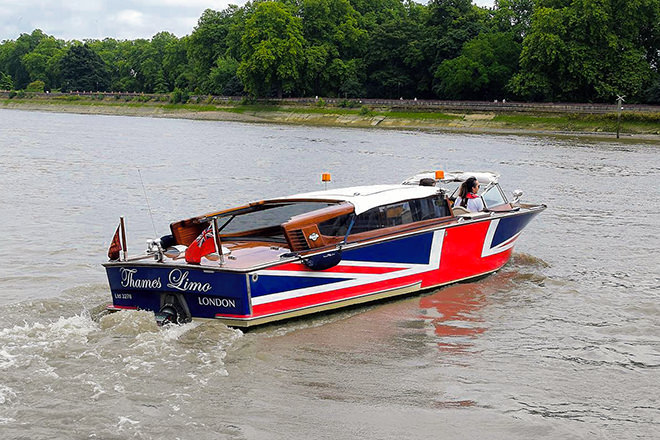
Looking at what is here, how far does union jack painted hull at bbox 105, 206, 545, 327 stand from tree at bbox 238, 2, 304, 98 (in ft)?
329

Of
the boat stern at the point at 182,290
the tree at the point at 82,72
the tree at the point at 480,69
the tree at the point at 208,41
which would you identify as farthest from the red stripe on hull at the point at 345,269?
the tree at the point at 82,72

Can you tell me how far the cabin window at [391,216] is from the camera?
1285cm

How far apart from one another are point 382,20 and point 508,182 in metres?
107

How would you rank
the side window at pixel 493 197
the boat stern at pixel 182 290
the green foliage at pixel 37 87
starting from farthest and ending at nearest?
the green foliage at pixel 37 87
the side window at pixel 493 197
the boat stern at pixel 182 290

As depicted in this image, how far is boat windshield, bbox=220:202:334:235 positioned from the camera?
13.6 metres

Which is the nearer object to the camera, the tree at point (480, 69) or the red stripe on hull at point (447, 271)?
the red stripe on hull at point (447, 271)

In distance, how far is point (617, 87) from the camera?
86062mm

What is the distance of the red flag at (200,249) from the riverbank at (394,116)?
59.7 metres

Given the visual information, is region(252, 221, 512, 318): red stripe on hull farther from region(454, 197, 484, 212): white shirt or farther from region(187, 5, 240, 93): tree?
region(187, 5, 240, 93): tree

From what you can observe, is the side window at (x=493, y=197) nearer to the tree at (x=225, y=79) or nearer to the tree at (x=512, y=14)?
the tree at (x=512, y=14)

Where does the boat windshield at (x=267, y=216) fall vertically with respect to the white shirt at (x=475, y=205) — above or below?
above

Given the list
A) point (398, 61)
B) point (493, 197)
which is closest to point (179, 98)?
point (398, 61)

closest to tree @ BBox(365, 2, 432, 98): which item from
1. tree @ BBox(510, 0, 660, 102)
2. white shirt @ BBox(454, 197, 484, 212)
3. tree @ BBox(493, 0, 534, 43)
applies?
tree @ BBox(493, 0, 534, 43)

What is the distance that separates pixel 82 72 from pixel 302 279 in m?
159
